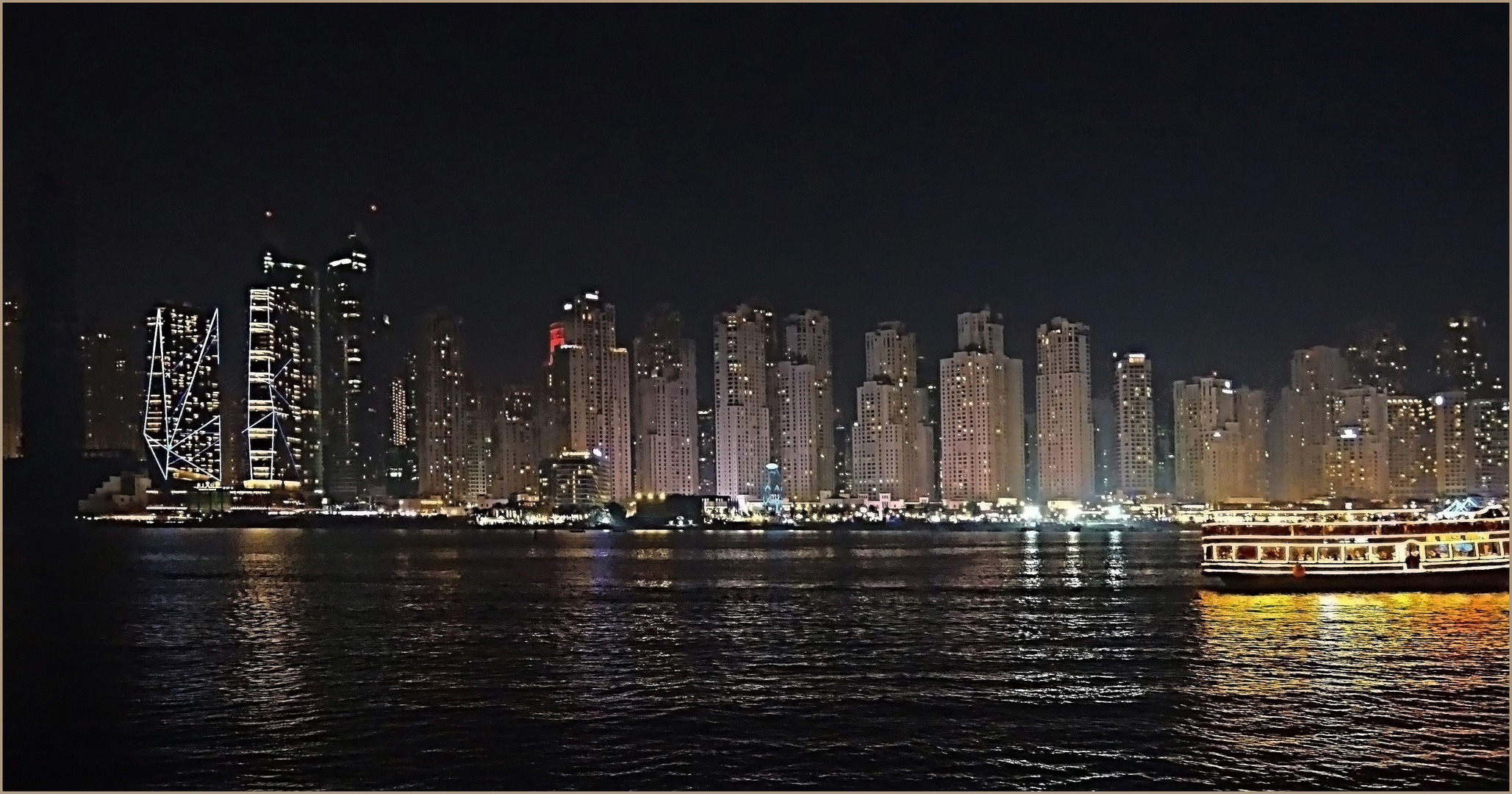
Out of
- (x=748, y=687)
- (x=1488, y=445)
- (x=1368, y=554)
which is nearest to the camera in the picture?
(x=748, y=687)

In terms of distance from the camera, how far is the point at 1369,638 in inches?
1642

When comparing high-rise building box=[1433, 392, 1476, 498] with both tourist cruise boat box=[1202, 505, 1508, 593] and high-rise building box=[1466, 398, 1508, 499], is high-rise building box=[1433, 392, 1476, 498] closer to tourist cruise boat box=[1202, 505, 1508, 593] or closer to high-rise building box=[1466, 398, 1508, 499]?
high-rise building box=[1466, 398, 1508, 499]

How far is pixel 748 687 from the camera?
33.0 meters

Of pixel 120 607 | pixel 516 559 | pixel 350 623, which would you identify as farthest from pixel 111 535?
pixel 350 623

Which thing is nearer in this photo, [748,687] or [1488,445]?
[748,687]

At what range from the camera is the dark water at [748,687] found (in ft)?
80.9

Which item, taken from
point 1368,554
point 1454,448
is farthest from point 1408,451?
point 1368,554

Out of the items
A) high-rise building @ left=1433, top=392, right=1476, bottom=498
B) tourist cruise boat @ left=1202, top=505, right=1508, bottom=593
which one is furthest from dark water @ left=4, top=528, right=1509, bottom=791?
high-rise building @ left=1433, top=392, right=1476, bottom=498

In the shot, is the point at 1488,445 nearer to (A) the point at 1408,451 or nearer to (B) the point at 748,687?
(A) the point at 1408,451

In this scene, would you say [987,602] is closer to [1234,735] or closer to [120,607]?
[1234,735]

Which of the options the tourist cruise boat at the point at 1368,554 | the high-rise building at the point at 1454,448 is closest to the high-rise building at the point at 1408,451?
the high-rise building at the point at 1454,448

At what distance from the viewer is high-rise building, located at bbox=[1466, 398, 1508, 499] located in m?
168

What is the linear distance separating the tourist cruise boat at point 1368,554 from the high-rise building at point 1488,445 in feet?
391

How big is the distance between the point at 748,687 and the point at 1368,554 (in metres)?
37.1
